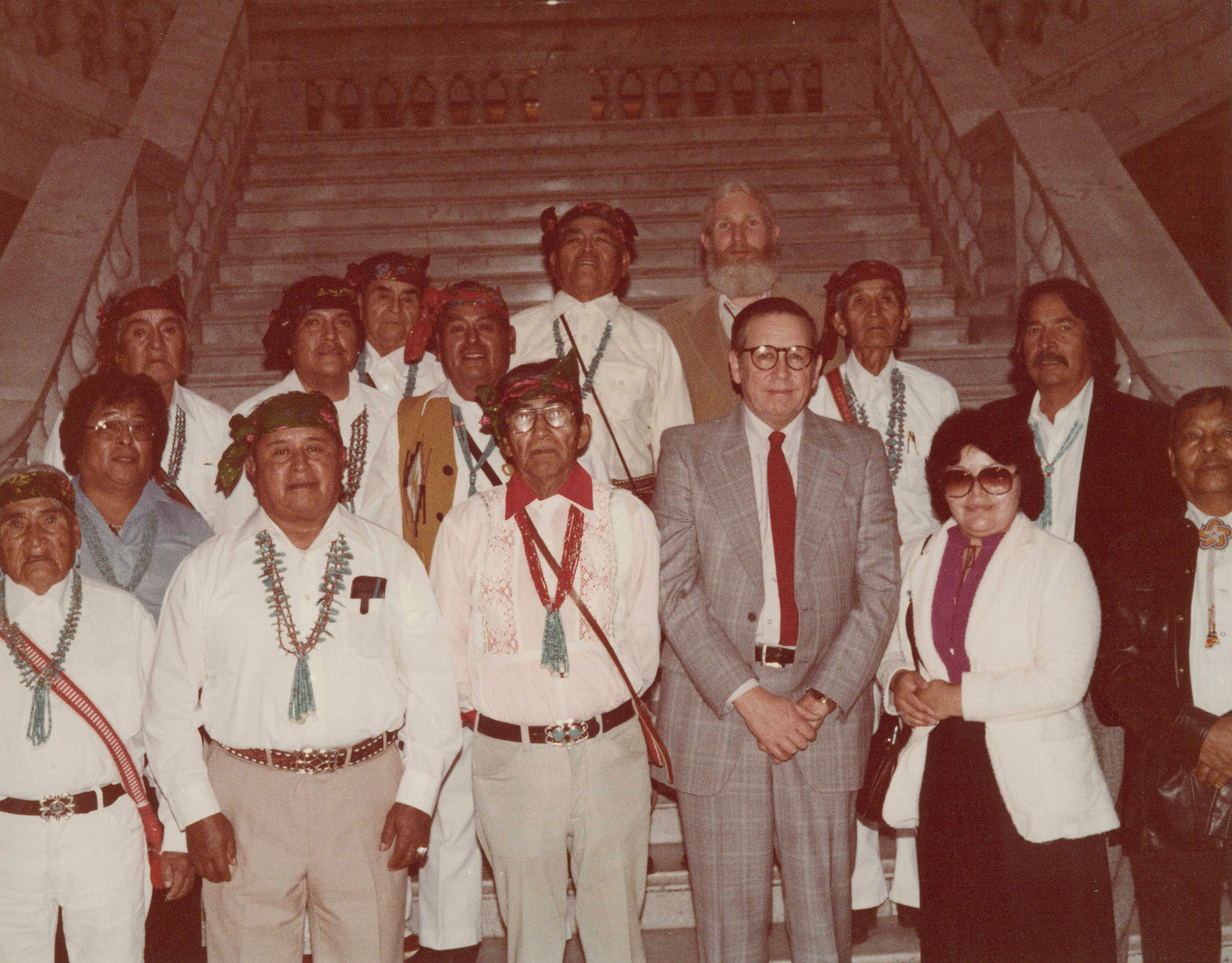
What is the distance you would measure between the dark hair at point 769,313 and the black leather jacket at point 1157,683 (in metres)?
1.06

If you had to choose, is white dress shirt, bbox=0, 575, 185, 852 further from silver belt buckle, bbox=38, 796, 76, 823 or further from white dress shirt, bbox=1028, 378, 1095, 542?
white dress shirt, bbox=1028, 378, 1095, 542

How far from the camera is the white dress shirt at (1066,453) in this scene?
153 inches

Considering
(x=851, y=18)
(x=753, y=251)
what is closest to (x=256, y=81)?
(x=851, y=18)

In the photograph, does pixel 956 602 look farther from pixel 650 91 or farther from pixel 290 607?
pixel 650 91

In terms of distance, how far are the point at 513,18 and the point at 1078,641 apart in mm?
11494

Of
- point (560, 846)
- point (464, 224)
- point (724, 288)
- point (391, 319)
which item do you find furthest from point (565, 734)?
point (464, 224)

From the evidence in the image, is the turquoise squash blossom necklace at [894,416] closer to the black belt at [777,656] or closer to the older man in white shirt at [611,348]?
the older man in white shirt at [611,348]

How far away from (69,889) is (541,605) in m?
1.43

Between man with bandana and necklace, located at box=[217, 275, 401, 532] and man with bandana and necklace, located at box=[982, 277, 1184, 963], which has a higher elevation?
man with bandana and necklace, located at box=[217, 275, 401, 532]

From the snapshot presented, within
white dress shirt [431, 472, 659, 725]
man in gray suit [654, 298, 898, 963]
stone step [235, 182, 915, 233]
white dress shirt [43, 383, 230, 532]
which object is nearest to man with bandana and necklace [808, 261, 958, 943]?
man in gray suit [654, 298, 898, 963]

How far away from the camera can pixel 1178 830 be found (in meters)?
3.33

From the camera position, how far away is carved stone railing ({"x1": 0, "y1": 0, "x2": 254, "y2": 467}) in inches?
207

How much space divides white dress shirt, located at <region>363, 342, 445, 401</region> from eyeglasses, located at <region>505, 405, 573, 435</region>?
161 centimetres

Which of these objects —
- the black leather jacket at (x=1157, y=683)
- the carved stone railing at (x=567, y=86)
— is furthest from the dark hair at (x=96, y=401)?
the carved stone railing at (x=567, y=86)
